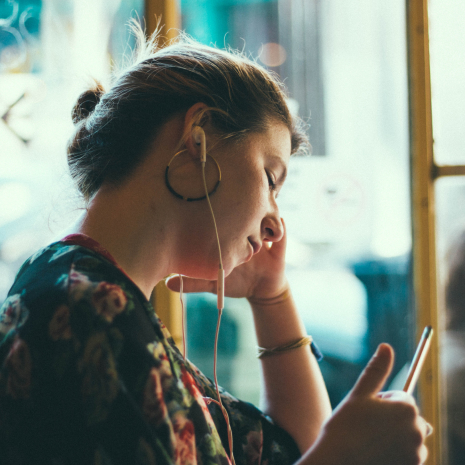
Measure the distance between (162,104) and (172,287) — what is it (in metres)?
0.46

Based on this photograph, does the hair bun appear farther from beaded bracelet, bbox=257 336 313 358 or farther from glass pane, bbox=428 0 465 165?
glass pane, bbox=428 0 465 165

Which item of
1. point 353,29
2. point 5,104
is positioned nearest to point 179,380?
point 5,104

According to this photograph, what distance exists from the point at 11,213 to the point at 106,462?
1176 mm

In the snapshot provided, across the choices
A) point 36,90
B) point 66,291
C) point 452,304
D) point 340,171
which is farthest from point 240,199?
point 452,304

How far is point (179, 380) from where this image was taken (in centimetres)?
59

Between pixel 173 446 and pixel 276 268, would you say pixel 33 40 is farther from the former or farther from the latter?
pixel 173 446

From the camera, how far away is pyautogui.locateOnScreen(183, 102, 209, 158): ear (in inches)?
29.0

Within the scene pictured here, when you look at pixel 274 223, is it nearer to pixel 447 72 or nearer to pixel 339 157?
pixel 339 157

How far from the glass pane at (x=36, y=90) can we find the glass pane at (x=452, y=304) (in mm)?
1257

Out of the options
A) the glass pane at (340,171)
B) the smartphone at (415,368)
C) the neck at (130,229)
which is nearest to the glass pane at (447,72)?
the glass pane at (340,171)

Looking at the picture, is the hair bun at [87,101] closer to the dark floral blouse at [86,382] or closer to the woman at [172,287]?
the woman at [172,287]

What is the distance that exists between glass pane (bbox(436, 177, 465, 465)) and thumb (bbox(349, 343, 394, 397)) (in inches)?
41.6

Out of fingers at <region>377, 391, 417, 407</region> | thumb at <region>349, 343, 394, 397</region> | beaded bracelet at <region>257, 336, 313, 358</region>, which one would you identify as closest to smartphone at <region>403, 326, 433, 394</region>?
fingers at <region>377, 391, 417, 407</region>

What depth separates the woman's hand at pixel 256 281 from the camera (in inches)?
42.9
